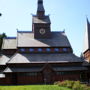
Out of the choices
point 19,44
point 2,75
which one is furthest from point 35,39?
point 2,75

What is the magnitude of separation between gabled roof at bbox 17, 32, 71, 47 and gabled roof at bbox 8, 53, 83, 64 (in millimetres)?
2853

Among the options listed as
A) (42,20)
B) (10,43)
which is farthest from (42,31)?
(10,43)

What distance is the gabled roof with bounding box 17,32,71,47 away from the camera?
58156 millimetres

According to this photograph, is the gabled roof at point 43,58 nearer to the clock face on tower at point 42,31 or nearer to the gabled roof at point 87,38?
the clock face on tower at point 42,31

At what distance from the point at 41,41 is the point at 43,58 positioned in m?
5.84

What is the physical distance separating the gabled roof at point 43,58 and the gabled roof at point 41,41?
285 centimetres

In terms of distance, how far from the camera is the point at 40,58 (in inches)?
2158

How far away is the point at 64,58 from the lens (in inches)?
2175

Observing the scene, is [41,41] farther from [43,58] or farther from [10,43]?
[10,43]

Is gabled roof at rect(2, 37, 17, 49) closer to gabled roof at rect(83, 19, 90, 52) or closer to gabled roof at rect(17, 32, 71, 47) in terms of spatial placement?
gabled roof at rect(17, 32, 71, 47)

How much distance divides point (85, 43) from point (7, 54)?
18.8 metres

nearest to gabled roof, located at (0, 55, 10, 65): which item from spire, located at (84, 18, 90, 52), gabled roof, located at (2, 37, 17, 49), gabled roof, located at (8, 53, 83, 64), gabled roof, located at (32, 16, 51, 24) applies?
gabled roof, located at (8, 53, 83, 64)

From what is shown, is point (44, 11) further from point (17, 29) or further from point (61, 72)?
point (61, 72)

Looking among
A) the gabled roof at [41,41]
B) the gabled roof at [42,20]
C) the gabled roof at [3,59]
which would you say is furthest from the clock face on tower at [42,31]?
the gabled roof at [3,59]
